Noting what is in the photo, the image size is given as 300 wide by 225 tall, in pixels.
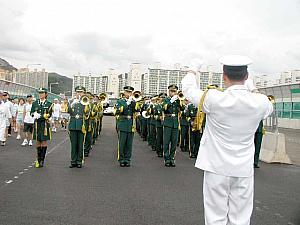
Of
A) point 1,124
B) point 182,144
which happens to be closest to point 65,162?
point 1,124

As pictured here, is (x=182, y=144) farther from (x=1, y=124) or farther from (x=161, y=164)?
(x=1, y=124)

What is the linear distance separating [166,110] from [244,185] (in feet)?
28.6

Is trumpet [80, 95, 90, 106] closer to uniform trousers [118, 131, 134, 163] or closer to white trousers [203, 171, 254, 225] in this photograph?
uniform trousers [118, 131, 134, 163]

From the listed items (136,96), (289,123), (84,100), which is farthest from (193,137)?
(289,123)

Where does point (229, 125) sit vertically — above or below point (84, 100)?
below

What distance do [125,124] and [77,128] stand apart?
1.35 meters

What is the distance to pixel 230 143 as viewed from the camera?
12.8 feet

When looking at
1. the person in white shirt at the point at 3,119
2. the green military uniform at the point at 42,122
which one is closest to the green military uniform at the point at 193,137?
the green military uniform at the point at 42,122

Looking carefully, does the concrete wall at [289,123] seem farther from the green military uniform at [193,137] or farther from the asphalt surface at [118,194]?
the asphalt surface at [118,194]

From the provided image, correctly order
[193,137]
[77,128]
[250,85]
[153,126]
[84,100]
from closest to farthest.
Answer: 1. [250,85]
2. [77,128]
3. [84,100]
4. [193,137]
5. [153,126]

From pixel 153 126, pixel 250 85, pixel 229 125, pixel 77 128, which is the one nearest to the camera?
pixel 229 125

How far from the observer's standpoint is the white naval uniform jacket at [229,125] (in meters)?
3.85

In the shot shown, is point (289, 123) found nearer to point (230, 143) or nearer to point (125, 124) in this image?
point (125, 124)

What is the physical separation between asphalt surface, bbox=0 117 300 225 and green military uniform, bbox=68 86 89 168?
334 mm
